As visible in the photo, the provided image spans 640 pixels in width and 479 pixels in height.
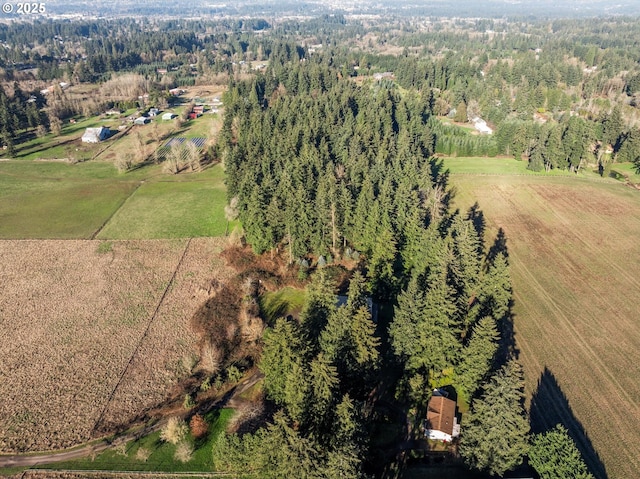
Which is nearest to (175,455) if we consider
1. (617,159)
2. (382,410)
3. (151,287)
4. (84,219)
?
(382,410)

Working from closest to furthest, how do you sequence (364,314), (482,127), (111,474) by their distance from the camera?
(111,474) → (364,314) → (482,127)

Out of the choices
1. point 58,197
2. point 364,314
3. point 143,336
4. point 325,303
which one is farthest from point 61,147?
point 364,314

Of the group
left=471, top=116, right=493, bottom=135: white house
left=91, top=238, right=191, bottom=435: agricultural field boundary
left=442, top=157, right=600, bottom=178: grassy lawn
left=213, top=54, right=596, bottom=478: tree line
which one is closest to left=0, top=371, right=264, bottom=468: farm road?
left=91, top=238, right=191, bottom=435: agricultural field boundary

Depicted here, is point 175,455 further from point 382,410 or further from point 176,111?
point 176,111

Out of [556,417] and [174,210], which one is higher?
[174,210]

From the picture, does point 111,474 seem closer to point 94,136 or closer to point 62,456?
point 62,456

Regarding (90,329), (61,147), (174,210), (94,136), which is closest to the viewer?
(90,329)

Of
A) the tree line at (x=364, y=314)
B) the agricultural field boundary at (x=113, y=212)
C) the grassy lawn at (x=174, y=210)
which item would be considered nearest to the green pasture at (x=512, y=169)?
the tree line at (x=364, y=314)

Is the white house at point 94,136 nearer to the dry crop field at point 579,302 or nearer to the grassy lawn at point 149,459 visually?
the dry crop field at point 579,302
